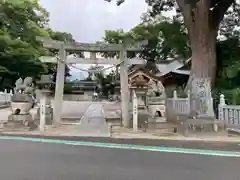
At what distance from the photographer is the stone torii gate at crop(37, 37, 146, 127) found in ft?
52.3

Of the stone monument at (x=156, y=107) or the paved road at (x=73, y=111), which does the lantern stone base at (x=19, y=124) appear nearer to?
the stone monument at (x=156, y=107)

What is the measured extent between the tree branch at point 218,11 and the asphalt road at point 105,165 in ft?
44.4

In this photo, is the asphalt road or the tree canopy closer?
the asphalt road

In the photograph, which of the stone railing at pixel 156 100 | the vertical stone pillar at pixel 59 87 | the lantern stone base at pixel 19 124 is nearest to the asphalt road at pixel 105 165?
the lantern stone base at pixel 19 124

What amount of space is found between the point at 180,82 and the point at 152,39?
704 cm

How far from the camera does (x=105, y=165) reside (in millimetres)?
6887

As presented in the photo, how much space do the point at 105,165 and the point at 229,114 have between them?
9.28 meters

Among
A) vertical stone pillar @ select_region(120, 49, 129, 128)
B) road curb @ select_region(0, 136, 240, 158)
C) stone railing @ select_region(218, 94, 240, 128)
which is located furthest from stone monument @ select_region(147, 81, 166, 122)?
road curb @ select_region(0, 136, 240, 158)

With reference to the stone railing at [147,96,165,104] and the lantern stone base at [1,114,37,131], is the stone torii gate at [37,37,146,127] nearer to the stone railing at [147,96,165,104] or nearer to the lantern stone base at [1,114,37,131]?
the stone railing at [147,96,165,104]

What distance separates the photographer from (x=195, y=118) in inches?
510

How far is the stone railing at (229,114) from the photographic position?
46.1ft

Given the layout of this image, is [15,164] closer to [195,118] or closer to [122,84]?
[195,118]

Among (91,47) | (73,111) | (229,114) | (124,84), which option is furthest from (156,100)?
(73,111)

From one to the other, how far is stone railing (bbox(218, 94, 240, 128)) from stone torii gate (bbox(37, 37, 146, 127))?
13.9 ft
